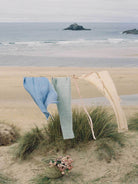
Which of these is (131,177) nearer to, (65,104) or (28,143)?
(65,104)

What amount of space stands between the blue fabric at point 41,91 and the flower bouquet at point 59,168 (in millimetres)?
879

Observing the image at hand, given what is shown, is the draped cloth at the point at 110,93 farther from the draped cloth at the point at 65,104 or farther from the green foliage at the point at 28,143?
the green foliage at the point at 28,143

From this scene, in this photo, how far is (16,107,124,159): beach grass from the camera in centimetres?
473

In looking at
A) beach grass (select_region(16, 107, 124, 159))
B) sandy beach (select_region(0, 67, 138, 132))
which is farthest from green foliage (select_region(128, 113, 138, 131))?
sandy beach (select_region(0, 67, 138, 132))

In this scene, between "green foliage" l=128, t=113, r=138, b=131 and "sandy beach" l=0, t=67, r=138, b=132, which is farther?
"sandy beach" l=0, t=67, r=138, b=132

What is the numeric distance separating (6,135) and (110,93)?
8.32 ft

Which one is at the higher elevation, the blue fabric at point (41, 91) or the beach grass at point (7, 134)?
the blue fabric at point (41, 91)

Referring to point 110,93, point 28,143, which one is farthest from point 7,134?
point 110,93

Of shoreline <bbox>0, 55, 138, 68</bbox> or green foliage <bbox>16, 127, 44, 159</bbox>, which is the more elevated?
shoreline <bbox>0, 55, 138, 68</bbox>

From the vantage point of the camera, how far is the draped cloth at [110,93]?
396 cm

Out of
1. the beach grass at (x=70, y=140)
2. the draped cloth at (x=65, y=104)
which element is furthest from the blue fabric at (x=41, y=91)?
the beach grass at (x=70, y=140)

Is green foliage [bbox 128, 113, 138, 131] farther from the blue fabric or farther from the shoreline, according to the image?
the shoreline

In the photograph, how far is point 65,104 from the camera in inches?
162

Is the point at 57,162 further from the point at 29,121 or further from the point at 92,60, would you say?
the point at 92,60
